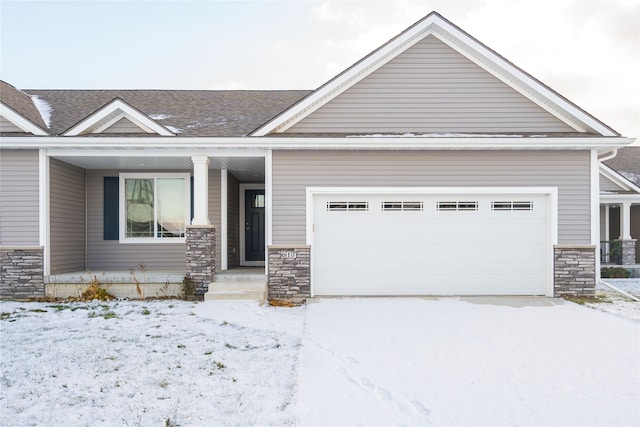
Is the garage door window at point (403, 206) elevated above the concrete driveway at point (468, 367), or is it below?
above

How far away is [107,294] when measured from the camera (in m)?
8.55

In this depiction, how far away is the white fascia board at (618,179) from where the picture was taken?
1402 centimetres

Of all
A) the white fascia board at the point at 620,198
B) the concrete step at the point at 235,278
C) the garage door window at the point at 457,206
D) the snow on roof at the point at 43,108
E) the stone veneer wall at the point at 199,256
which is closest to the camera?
the stone veneer wall at the point at 199,256

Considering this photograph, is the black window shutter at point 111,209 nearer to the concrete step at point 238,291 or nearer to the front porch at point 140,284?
the front porch at point 140,284

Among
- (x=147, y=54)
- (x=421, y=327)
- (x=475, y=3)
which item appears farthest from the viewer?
(x=147, y=54)

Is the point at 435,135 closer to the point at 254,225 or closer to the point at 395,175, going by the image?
the point at 395,175

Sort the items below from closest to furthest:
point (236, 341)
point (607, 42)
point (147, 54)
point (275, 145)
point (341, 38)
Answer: point (236, 341) → point (275, 145) → point (607, 42) → point (341, 38) → point (147, 54)

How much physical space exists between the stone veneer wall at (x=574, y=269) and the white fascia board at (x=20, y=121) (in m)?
11.1

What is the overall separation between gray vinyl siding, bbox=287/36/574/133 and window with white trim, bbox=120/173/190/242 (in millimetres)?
3756

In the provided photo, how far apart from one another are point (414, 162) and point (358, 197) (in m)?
1.39

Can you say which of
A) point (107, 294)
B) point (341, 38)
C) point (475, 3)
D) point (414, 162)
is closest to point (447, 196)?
point (414, 162)

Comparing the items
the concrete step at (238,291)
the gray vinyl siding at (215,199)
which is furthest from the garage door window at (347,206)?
the gray vinyl siding at (215,199)

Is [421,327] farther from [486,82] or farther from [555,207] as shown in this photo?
[486,82]

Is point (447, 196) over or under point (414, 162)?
under
